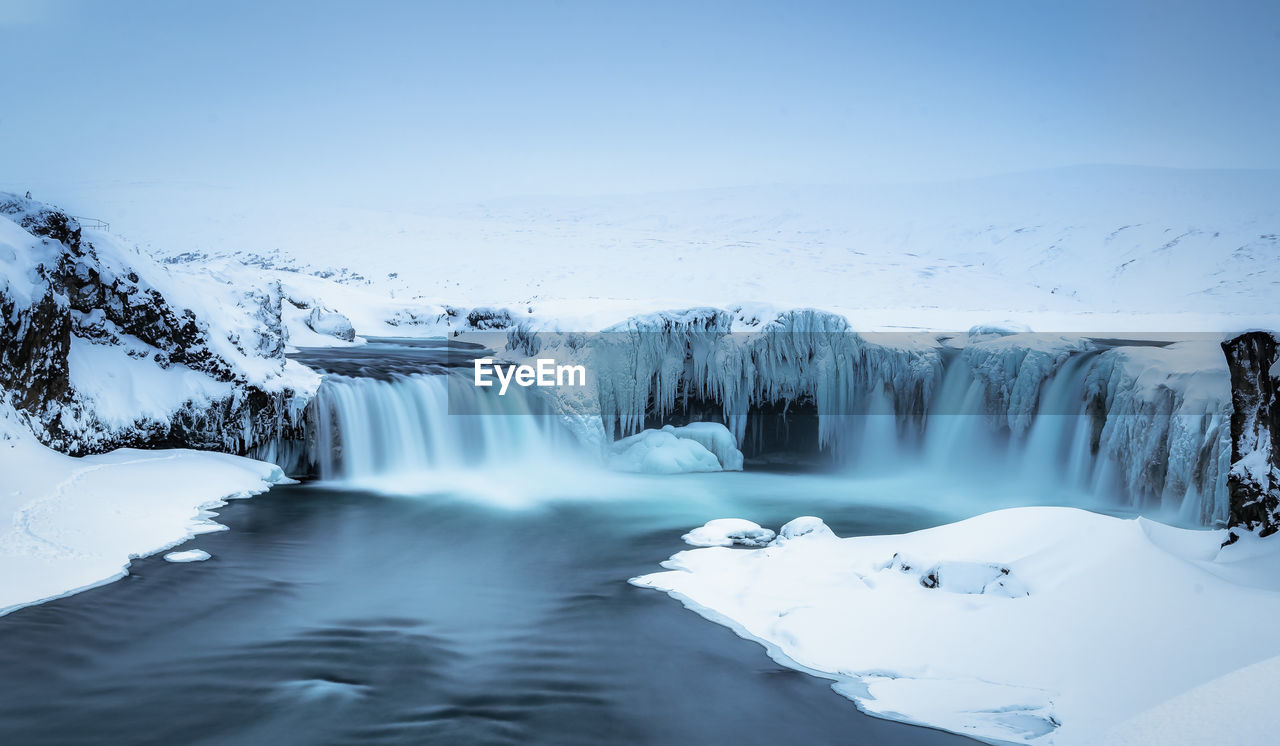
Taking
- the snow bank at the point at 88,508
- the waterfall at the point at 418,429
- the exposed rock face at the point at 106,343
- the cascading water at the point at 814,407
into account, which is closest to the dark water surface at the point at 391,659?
the snow bank at the point at 88,508

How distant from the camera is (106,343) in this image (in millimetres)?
9320

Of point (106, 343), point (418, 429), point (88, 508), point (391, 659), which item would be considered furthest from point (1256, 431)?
Answer: point (106, 343)

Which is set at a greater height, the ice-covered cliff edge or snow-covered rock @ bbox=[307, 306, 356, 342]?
snow-covered rock @ bbox=[307, 306, 356, 342]

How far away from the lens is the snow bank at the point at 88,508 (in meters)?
6.12

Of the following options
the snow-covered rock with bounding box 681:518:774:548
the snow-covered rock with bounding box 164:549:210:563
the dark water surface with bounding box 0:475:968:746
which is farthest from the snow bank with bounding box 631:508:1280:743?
the snow-covered rock with bounding box 164:549:210:563

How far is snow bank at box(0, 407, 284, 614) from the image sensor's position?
20.1 ft

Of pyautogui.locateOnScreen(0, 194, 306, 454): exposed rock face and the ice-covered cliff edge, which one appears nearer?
pyautogui.locateOnScreen(0, 194, 306, 454): exposed rock face

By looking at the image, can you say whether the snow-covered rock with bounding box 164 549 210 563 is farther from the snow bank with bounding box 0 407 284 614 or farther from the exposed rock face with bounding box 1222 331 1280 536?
the exposed rock face with bounding box 1222 331 1280 536

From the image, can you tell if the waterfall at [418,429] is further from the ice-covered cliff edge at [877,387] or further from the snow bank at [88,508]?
the snow bank at [88,508]

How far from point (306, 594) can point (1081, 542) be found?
20.0ft

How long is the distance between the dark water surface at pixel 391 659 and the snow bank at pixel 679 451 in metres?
4.68

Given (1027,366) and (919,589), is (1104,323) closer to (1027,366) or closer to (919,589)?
(1027,366)

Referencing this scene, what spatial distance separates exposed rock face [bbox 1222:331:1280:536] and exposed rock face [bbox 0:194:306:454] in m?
10.4

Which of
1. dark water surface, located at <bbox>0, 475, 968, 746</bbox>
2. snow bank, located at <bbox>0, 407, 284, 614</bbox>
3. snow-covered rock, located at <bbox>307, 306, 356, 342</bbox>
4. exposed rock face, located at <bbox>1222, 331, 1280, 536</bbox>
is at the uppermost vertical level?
snow-covered rock, located at <bbox>307, 306, 356, 342</bbox>
